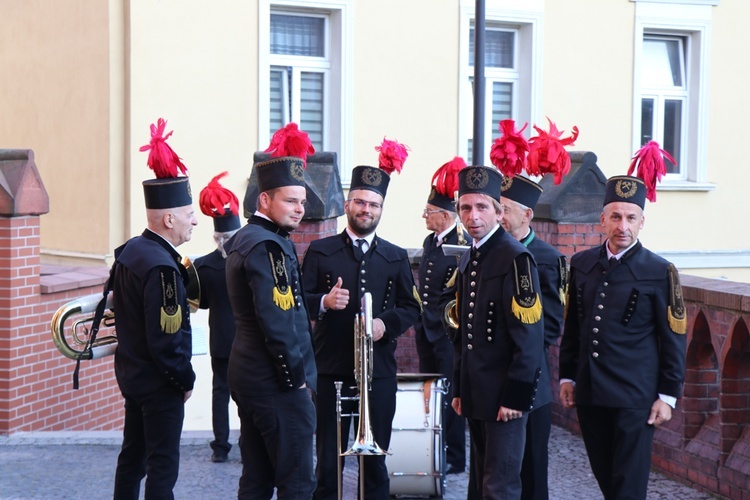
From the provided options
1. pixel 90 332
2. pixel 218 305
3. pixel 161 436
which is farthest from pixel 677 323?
pixel 218 305

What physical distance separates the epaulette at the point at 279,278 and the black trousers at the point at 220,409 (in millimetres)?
2795

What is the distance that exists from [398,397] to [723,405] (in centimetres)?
201

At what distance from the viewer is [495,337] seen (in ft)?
18.6

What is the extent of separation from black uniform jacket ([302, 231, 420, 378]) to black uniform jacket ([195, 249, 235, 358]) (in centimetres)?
141

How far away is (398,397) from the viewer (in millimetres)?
7223

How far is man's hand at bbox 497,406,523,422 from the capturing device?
5523 mm

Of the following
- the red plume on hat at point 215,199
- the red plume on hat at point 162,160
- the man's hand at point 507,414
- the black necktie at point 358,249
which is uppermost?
the red plume on hat at point 162,160

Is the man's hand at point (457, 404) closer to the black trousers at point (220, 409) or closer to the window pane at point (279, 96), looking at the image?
the black trousers at point (220, 409)

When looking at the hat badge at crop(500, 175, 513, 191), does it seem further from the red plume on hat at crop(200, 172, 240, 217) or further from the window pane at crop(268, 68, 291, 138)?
the window pane at crop(268, 68, 291, 138)

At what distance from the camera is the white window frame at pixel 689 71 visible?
1555 cm

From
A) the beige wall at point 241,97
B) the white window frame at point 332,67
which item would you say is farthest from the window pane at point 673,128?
the white window frame at point 332,67

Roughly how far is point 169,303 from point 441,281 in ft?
9.40

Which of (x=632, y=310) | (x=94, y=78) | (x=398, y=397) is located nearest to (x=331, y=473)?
(x=398, y=397)

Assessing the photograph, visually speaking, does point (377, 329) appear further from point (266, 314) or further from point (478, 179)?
point (478, 179)
